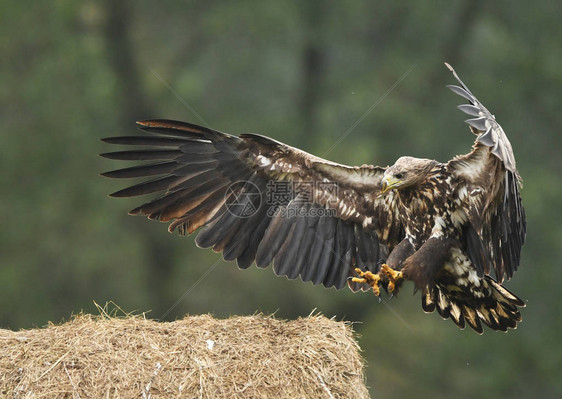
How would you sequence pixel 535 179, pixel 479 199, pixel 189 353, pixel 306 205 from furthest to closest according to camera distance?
pixel 535 179, pixel 306 205, pixel 479 199, pixel 189 353

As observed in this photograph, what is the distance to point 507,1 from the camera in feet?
40.2

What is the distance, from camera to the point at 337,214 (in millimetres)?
6090

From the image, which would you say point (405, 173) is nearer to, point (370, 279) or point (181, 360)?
point (370, 279)

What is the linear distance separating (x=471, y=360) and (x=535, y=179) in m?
2.77

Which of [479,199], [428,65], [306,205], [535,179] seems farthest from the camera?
[428,65]

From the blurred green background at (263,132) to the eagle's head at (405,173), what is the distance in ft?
17.1

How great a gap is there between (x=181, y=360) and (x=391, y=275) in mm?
1614

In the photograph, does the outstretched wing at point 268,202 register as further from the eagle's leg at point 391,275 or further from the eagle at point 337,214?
the eagle's leg at point 391,275

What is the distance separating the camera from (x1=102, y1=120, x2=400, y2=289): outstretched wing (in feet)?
19.1

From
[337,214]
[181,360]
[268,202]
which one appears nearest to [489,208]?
[337,214]

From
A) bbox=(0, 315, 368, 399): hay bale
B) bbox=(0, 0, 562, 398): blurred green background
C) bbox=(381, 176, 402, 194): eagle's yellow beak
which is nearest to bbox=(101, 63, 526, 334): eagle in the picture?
bbox=(381, 176, 402, 194): eagle's yellow beak

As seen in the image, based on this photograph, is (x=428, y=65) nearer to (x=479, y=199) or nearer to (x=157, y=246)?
(x=157, y=246)

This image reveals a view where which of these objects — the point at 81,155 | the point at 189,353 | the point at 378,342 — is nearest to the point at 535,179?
the point at 378,342

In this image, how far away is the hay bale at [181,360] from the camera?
451 centimetres
